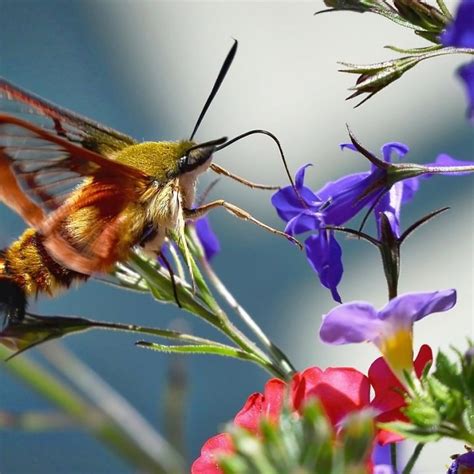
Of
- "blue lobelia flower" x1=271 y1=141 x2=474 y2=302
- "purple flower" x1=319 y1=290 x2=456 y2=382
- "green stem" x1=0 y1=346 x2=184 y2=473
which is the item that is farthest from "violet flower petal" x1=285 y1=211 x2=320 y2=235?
"green stem" x1=0 y1=346 x2=184 y2=473

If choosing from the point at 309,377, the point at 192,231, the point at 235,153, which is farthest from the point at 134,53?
the point at 309,377

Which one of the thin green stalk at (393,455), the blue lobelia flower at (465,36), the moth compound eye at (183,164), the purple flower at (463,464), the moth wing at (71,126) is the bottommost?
the purple flower at (463,464)

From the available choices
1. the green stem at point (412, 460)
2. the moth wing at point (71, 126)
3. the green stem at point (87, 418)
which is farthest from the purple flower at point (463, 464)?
the green stem at point (87, 418)

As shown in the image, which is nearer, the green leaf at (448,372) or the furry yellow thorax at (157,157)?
the green leaf at (448,372)

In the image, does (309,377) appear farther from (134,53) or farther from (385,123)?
(134,53)

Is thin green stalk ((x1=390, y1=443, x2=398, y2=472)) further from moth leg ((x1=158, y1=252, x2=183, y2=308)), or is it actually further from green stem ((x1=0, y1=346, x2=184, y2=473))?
green stem ((x1=0, y1=346, x2=184, y2=473))

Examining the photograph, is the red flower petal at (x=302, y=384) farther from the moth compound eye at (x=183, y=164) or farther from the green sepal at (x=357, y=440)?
the moth compound eye at (x=183, y=164)

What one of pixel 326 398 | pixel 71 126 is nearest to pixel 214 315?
pixel 326 398
